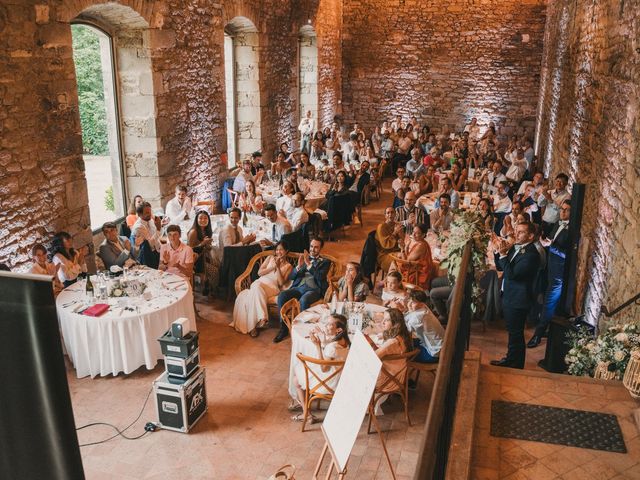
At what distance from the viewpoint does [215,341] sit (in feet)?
20.3

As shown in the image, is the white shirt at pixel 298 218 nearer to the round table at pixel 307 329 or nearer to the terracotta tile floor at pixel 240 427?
the terracotta tile floor at pixel 240 427

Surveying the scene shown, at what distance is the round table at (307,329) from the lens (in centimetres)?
495

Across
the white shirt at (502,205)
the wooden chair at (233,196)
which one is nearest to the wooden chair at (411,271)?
the white shirt at (502,205)

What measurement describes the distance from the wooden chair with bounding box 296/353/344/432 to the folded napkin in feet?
6.18

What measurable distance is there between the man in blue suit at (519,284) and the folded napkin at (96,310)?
3.58 metres

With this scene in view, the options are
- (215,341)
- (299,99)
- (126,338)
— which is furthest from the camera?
(299,99)

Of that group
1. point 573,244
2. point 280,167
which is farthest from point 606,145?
point 280,167

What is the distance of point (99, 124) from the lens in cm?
795

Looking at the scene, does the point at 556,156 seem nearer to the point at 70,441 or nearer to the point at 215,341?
the point at 215,341

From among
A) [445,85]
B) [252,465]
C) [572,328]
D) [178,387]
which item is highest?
[445,85]

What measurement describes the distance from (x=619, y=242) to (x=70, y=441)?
439 centimetres

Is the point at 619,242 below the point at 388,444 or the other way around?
the other way around

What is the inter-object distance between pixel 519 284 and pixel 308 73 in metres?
11.1

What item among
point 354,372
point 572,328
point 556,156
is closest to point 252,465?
point 354,372
